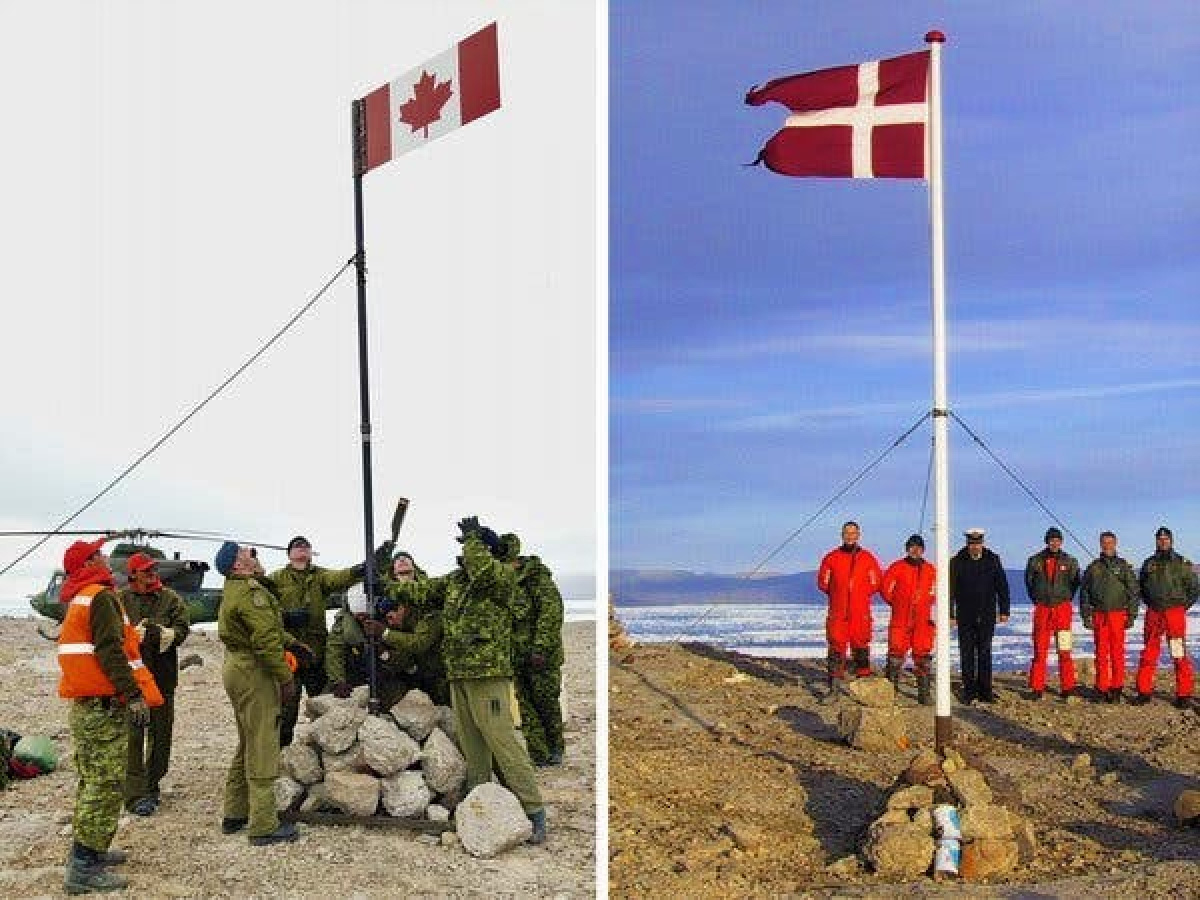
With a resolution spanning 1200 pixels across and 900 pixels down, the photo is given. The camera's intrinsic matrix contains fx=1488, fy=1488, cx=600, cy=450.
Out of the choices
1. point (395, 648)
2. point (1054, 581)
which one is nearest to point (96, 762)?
point (395, 648)

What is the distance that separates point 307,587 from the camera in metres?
9.66

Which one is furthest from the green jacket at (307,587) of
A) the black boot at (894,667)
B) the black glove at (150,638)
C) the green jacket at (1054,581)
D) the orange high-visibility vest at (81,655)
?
the green jacket at (1054,581)

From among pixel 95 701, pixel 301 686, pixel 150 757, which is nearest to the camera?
pixel 95 701

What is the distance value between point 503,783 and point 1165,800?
15.8ft

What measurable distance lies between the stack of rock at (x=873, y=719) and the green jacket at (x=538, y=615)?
2.79m

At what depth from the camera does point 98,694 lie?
7711mm

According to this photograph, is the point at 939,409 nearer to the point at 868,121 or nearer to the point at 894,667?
the point at 868,121

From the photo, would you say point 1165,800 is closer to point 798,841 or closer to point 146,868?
point 798,841

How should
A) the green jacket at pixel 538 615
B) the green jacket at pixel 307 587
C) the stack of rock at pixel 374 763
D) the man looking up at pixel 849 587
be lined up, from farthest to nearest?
1. the man looking up at pixel 849 587
2. the green jacket at pixel 538 615
3. the green jacket at pixel 307 587
4. the stack of rock at pixel 374 763

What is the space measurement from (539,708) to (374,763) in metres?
2.04

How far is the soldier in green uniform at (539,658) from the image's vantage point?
10.2m

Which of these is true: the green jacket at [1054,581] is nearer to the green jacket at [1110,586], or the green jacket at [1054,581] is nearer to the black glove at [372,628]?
the green jacket at [1110,586]

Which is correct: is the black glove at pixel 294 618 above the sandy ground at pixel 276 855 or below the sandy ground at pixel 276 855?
above

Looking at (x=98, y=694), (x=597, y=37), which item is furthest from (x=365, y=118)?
(x=98, y=694)
